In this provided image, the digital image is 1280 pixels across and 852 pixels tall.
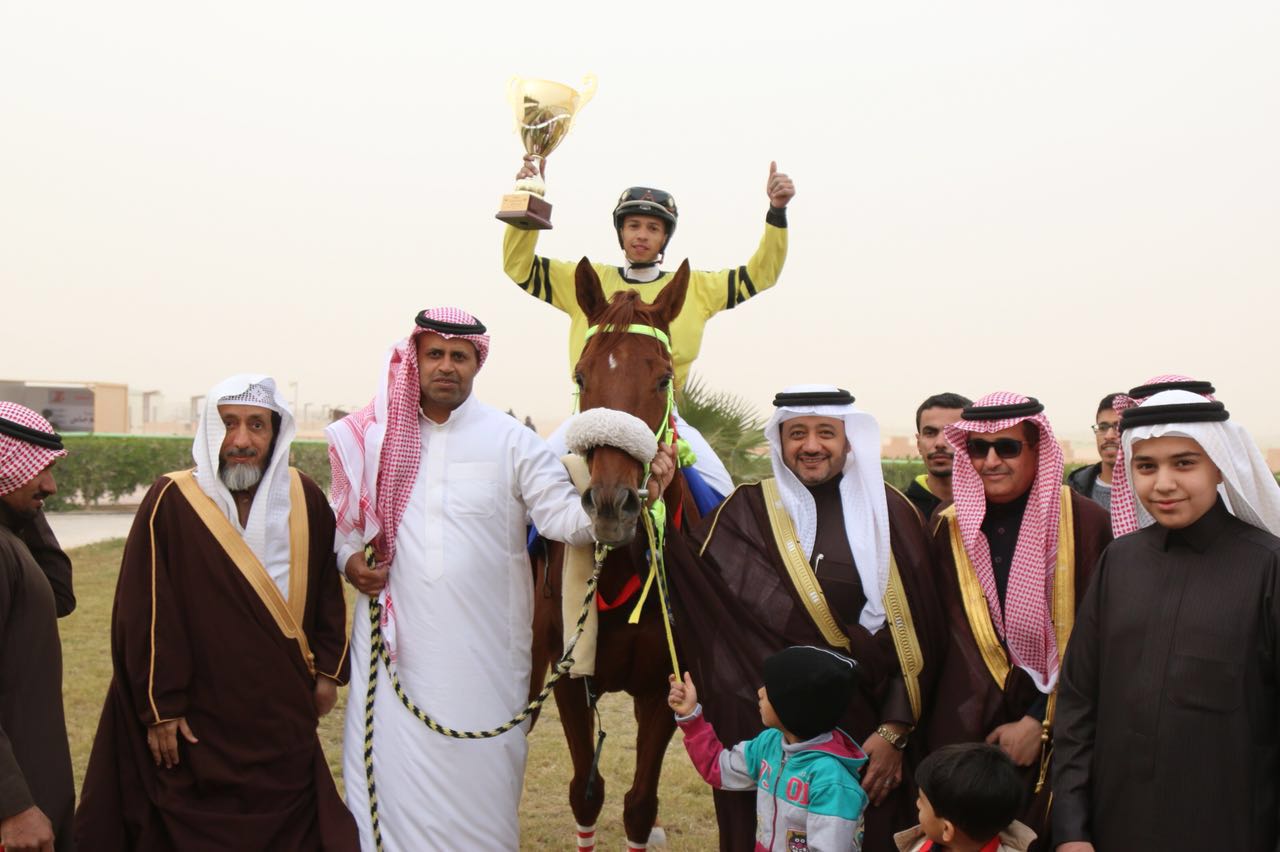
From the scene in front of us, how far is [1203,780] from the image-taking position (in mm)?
2451

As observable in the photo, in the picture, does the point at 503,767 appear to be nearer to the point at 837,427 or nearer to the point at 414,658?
the point at 414,658

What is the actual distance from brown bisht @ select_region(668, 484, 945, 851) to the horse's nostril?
596 millimetres

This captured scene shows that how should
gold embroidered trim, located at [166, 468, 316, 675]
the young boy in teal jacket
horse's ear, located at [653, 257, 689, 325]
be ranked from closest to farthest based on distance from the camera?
1. the young boy in teal jacket
2. gold embroidered trim, located at [166, 468, 316, 675]
3. horse's ear, located at [653, 257, 689, 325]

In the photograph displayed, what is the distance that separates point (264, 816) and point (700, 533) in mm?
1697

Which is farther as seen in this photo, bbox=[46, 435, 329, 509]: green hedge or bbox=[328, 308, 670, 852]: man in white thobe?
bbox=[46, 435, 329, 509]: green hedge

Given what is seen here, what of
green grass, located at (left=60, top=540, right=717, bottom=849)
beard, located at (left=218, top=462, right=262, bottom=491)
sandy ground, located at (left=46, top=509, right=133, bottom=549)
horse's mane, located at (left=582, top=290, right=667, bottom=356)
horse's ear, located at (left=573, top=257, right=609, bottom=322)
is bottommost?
green grass, located at (left=60, top=540, right=717, bottom=849)

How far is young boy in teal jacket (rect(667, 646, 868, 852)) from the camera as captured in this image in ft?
9.24

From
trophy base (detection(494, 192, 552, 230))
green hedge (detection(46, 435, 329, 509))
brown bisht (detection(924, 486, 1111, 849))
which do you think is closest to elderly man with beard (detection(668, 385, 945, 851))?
brown bisht (detection(924, 486, 1111, 849))

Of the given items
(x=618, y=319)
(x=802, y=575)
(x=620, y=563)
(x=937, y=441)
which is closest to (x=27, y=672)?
(x=620, y=563)

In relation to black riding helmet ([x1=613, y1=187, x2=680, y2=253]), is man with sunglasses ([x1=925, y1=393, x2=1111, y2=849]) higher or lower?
lower

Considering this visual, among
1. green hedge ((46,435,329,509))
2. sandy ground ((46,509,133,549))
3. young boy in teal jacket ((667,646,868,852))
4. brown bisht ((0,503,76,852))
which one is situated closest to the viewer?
young boy in teal jacket ((667,646,868,852))

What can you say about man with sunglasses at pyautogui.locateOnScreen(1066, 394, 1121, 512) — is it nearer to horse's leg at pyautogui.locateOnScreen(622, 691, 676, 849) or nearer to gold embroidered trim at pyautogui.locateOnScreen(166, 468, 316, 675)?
horse's leg at pyautogui.locateOnScreen(622, 691, 676, 849)

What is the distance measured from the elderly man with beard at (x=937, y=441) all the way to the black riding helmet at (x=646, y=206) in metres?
1.49

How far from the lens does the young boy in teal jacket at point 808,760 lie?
9.24ft
